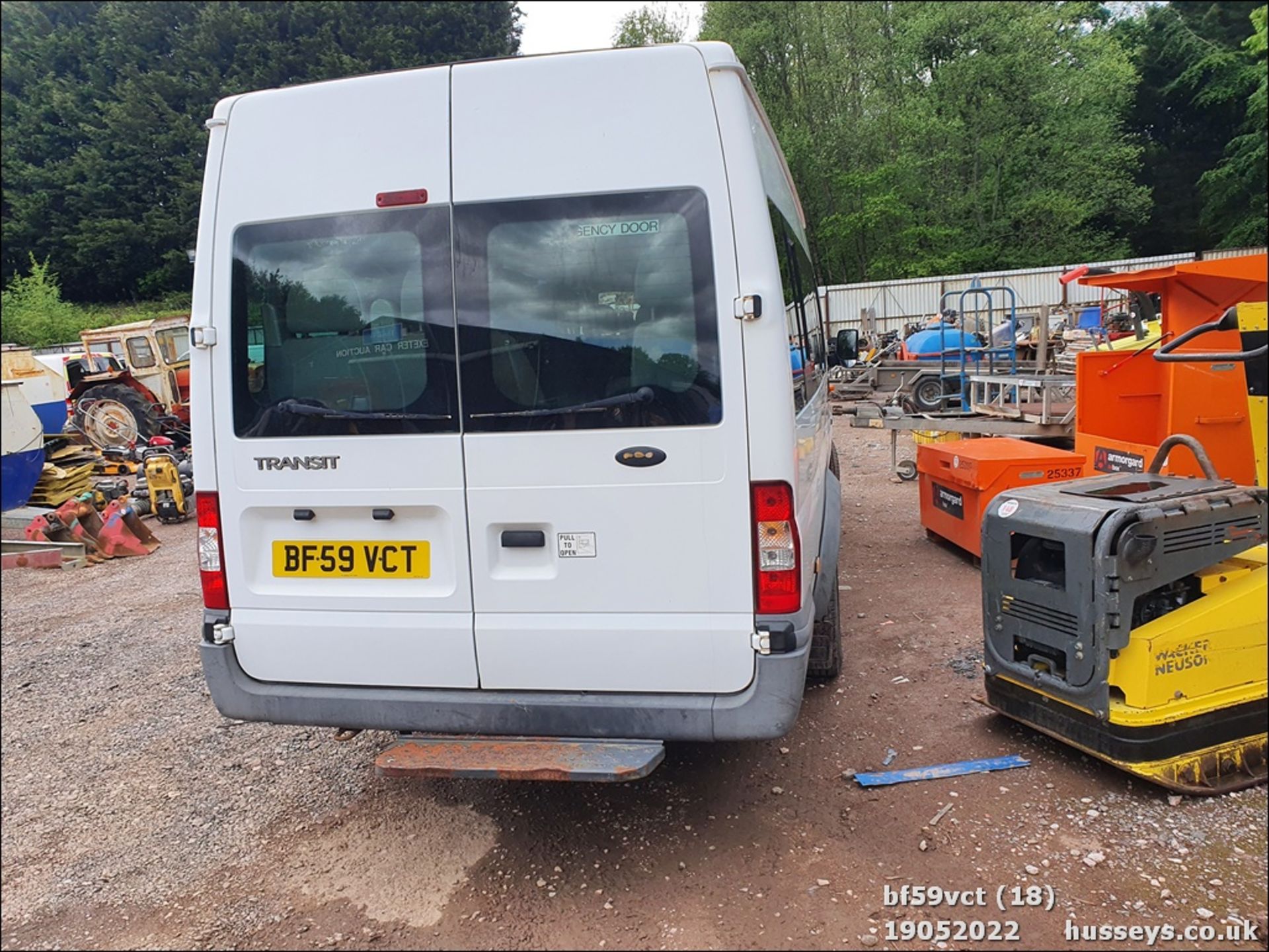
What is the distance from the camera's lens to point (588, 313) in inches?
100

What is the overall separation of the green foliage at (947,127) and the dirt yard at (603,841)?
28.4 meters

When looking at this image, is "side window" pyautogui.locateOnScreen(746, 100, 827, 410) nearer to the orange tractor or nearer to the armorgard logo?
the armorgard logo

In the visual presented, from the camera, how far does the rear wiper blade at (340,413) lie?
2.66 meters

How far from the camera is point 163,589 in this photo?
7.14m

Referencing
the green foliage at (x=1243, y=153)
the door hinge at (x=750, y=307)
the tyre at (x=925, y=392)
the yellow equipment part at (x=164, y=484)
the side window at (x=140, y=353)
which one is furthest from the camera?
the green foliage at (x=1243, y=153)

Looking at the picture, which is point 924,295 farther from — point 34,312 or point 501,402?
point 34,312

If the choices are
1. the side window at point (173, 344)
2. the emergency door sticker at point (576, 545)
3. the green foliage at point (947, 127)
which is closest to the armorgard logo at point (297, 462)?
the emergency door sticker at point (576, 545)

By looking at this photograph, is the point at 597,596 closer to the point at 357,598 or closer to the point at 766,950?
the point at 357,598

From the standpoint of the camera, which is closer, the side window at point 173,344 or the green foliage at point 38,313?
the side window at point 173,344

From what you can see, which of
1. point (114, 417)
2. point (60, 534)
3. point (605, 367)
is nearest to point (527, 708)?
point (605, 367)

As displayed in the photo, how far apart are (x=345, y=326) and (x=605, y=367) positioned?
0.90 meters

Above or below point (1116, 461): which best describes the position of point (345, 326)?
above

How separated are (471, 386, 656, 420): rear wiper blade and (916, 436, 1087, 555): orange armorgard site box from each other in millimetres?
3866

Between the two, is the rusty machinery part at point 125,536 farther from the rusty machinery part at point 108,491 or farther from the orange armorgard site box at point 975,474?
the orange armorgard site box at point 975,474
